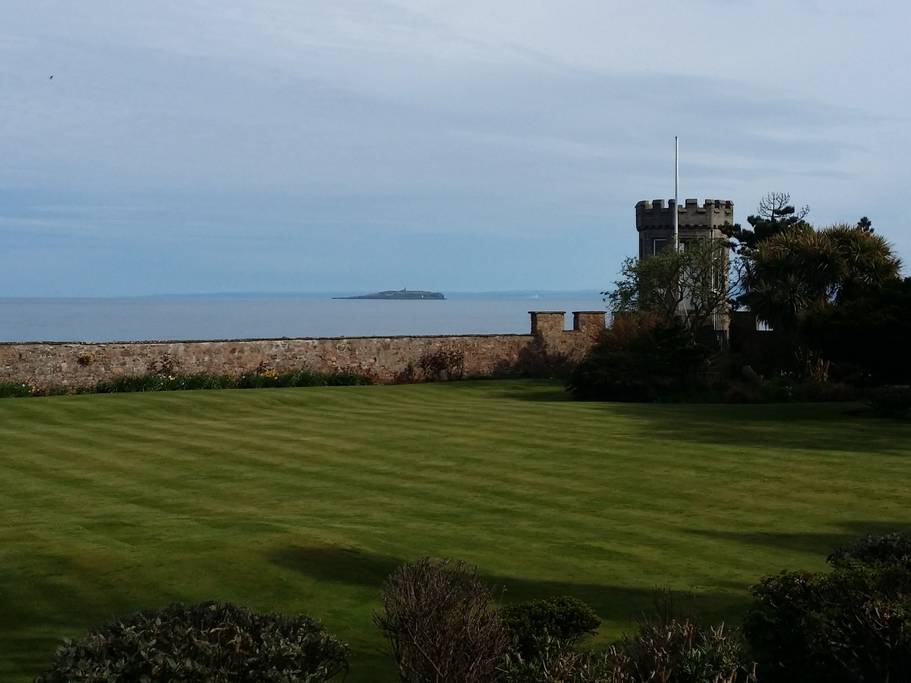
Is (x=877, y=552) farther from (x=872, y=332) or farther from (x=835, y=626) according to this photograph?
(x=872, y=332)

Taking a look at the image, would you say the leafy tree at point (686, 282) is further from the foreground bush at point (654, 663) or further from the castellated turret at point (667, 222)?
the foreground bush at point (654, 663)

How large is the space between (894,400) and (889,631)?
79.2ft

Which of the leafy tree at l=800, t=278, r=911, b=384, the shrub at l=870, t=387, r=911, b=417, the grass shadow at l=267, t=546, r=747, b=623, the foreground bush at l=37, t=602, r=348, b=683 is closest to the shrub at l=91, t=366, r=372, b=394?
the leafy tree at l=800, t=278, r=911, b=384

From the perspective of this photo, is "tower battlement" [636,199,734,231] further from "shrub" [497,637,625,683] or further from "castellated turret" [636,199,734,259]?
"shrub" [497,637,625,683]

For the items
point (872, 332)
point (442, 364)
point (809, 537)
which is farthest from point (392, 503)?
point (442, 364)

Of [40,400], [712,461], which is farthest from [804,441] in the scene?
[40,400]

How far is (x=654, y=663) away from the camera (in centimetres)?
754

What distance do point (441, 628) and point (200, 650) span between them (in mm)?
1570

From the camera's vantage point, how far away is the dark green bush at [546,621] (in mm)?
9188

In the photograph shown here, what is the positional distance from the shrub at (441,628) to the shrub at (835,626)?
7.83 ft

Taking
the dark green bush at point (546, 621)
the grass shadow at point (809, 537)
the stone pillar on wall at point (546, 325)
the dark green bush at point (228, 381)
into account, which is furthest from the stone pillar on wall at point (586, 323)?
the dark green bush at point (546, 621)

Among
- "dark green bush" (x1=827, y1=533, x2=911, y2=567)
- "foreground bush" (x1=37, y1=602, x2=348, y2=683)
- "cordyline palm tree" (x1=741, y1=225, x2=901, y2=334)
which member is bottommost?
"foreground bush" (x1=37, y1=602, x2=348, y2=683)

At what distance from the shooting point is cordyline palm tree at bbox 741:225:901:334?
142ft

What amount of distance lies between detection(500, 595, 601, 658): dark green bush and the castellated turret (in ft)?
179
